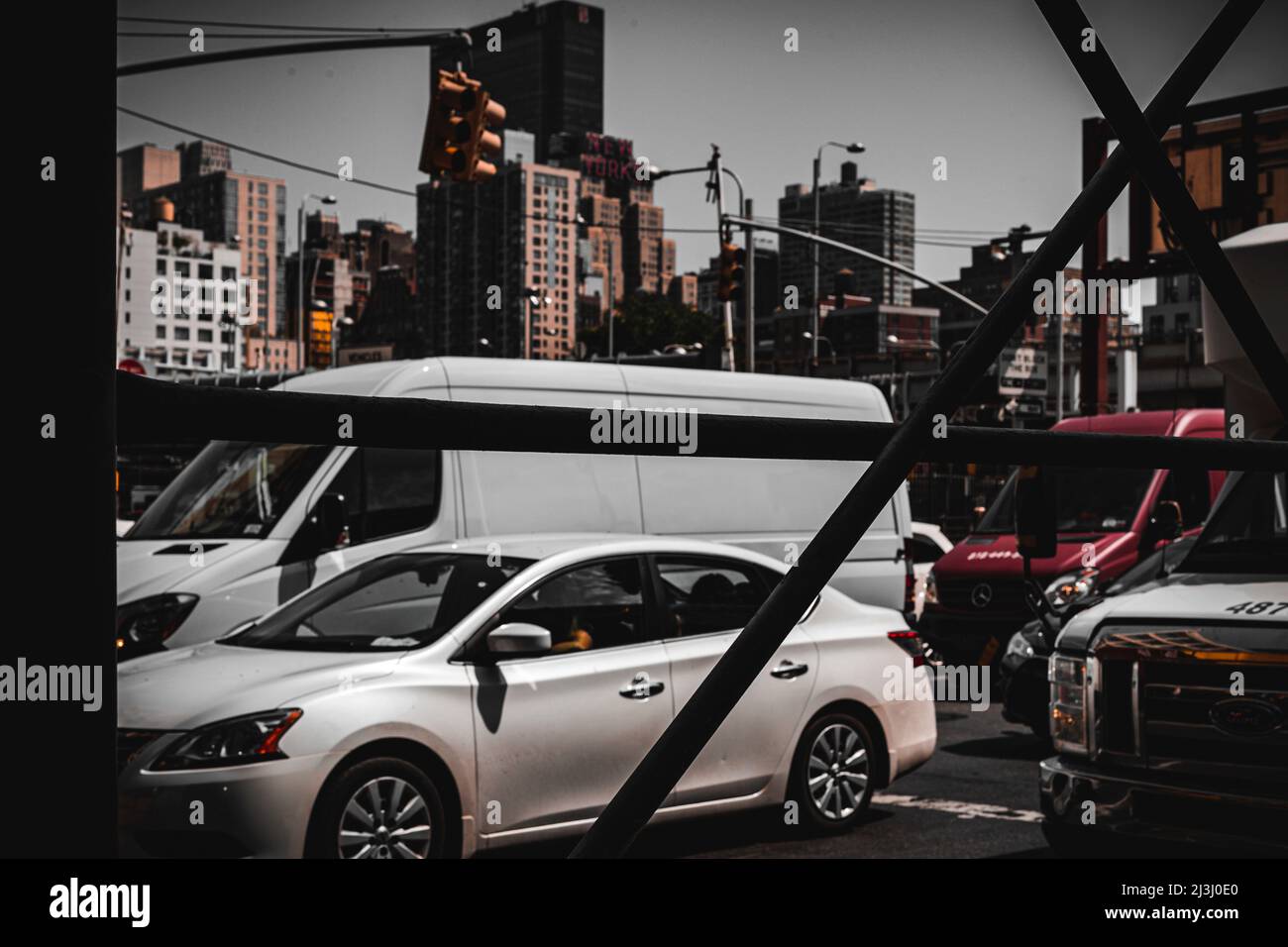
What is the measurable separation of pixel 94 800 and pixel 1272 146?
1326 cm

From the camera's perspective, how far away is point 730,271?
26.3 meters

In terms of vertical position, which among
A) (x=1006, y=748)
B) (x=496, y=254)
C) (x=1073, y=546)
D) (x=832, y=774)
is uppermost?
(x=496, y=254)

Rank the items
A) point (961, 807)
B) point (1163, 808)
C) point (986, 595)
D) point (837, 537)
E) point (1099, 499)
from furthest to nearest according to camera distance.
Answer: point (986, 595), point (1099, 499), point (961, 807), point (1163, 808), point (837, 537)

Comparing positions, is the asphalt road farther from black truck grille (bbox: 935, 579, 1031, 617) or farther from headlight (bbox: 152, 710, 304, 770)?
black truck grille (bbox: 935, 579, 1031, 617)

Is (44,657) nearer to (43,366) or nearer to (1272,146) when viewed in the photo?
(43,366)

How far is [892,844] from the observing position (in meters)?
7.37

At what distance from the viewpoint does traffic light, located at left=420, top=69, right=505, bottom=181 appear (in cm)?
1545

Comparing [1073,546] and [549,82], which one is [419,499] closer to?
[1073,546]

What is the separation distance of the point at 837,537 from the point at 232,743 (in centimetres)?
532

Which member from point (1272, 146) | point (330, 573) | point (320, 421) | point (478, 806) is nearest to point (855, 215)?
point (1272, 146)

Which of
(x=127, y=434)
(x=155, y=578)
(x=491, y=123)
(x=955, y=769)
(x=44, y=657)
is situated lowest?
(x=955, y=769)

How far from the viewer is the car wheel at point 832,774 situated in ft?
25.7

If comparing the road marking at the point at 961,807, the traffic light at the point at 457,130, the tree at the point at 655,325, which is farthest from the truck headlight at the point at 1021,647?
the tree at the point at 655,325

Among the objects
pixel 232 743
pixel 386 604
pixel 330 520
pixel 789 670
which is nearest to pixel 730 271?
pixel 330 520
